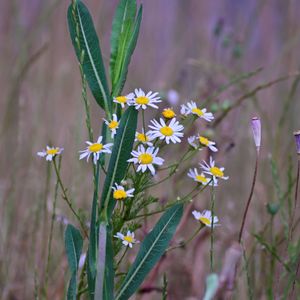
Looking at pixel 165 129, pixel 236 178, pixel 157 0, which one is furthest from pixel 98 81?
pixel 157 0

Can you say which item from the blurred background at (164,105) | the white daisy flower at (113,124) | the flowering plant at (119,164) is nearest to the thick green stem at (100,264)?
the flowering plant at (119,164)

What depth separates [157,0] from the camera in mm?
2547

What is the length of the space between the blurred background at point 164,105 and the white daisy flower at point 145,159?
1.00 ft

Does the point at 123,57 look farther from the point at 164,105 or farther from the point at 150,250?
the point at 164,105

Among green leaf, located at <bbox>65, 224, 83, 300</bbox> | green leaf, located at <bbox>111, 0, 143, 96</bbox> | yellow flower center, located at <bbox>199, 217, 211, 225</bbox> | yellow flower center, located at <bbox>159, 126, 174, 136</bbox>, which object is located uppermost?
green leaf, located at <bbox>111, 0, 143, 96</bbox>

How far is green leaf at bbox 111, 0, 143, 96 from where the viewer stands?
2.23 ft

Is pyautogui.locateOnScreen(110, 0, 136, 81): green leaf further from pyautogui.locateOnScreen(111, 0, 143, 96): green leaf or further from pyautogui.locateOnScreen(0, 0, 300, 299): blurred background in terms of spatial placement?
pyautogui.locateOnScreen(0, 0, 300, 299): blurred background

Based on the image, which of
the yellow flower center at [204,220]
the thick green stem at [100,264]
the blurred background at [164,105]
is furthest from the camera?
the blurred background at [164,105]

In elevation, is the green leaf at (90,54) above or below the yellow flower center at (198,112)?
above

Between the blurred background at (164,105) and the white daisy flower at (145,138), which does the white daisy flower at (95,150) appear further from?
the blurred background at (164,105)

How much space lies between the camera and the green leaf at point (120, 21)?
27.4 inches

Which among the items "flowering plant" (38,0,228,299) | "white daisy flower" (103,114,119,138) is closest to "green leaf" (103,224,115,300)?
"flowering plant" (38,0,228,299)

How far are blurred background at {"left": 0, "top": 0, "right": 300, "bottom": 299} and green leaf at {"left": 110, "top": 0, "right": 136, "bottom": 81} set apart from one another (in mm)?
269

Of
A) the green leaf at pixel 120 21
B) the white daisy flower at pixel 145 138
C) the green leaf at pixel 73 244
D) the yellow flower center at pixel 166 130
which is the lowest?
the green leaf at pixel 73 244
